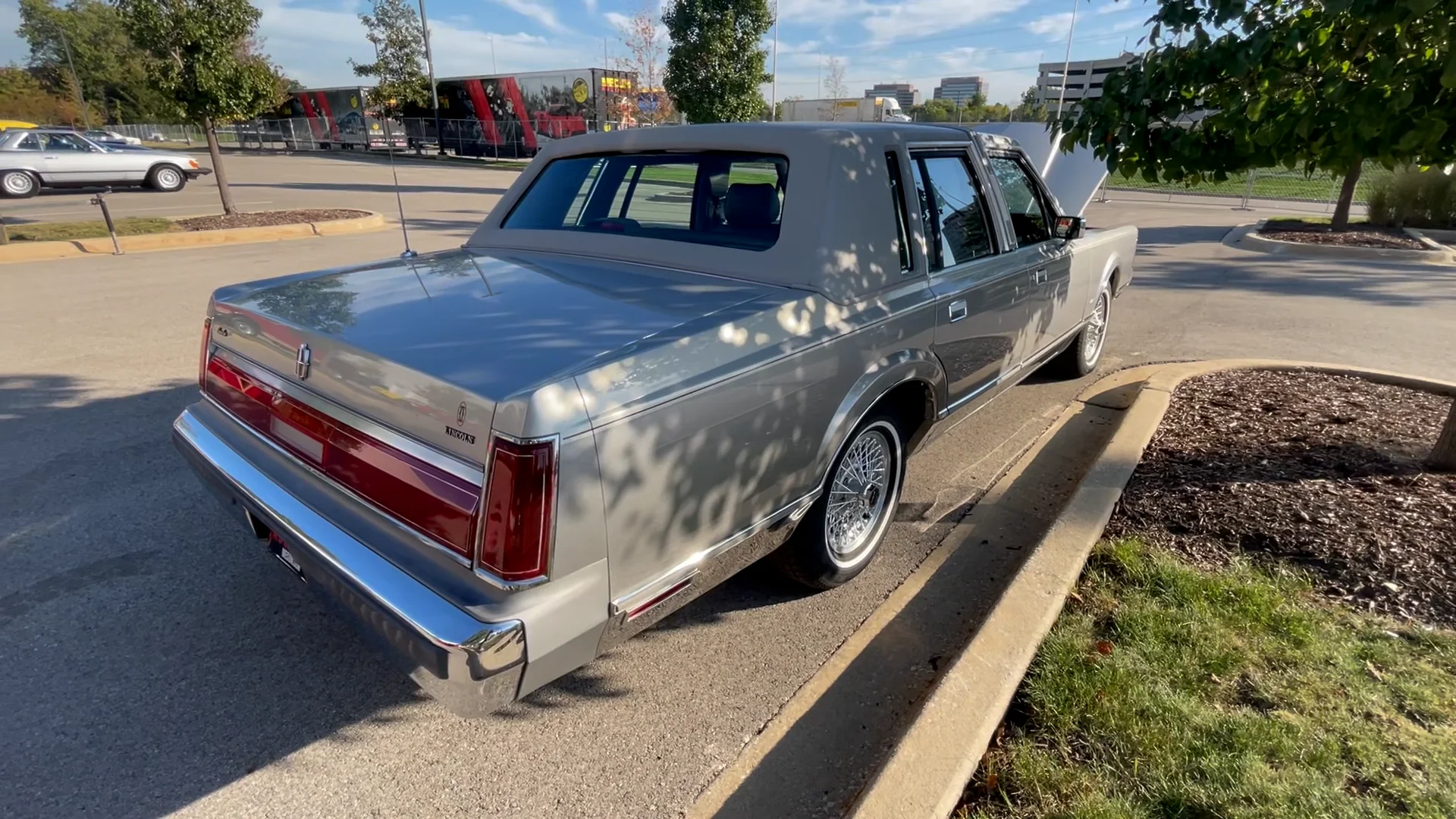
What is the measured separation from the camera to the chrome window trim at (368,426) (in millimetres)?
1924

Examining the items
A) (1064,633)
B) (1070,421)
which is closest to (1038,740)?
(1064,633)


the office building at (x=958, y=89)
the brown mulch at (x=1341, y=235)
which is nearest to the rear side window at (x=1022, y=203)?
the brown mulch at (x=1341, y=235)

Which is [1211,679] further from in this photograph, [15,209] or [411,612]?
[15,209]

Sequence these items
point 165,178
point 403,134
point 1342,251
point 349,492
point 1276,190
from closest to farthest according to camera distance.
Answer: point 349,492, point 1342,251, point 165,178, point 1276,190, point 403,134

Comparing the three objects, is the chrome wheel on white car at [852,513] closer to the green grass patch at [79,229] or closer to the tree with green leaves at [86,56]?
the green grass patch at [79,229]

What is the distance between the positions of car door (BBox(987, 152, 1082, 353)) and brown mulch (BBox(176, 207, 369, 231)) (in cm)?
1280

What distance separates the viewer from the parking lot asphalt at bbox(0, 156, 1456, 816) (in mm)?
2307

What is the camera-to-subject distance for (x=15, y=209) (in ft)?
54.7

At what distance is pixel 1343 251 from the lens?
1267cm

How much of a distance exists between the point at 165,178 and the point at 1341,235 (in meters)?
27.1

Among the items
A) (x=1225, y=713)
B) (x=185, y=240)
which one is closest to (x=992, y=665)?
(x=1225, y=713)

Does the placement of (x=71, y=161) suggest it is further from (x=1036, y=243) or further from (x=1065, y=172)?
(x=1036, y=243)

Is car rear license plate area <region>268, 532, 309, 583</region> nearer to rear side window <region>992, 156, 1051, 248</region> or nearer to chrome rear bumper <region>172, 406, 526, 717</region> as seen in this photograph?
chrome rear bumper <region>172, 406, 526, 717</region>

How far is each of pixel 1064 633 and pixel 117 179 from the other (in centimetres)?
2514
